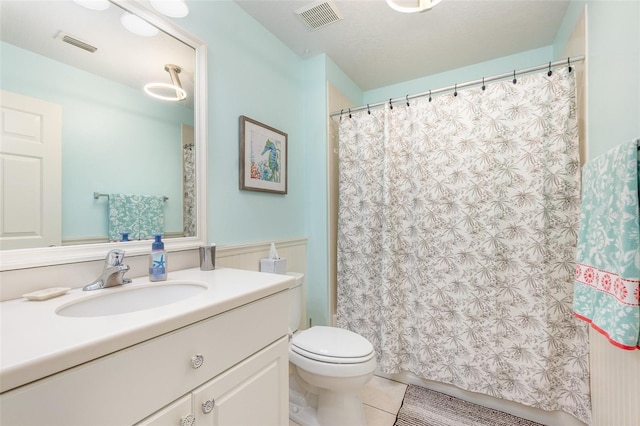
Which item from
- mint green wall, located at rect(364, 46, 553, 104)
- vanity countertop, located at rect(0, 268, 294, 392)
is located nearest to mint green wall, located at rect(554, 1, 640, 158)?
mint green wall, located at rect(364, 46, 553, 104)

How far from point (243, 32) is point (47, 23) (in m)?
0.95

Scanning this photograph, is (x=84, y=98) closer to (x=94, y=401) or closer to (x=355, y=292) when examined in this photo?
(x=94, y=401)

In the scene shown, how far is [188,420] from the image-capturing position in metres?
0.70

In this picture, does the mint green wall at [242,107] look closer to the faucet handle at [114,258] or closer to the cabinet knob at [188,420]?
the faucet handle at [114,258]

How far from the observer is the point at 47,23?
3.07 ft

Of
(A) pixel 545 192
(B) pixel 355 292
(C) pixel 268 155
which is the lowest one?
(B) pixel 355 292

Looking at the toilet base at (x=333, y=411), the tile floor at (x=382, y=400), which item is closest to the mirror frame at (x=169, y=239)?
the toilet base at (x=333, y=411)

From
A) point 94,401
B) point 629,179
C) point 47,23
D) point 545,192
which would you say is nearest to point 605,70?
point 545,192

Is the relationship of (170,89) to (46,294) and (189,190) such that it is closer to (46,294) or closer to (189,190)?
(189,190)

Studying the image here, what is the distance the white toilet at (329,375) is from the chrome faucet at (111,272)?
87 centimetres

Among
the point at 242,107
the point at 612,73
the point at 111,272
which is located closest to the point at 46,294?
the point at 111,272

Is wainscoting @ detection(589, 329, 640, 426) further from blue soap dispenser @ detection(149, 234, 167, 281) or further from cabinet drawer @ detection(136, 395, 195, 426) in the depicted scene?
blue soap dispenser @ detection(149, 234, 167, 281)

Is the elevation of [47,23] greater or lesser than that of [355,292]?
greater

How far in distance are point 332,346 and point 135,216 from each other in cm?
107
